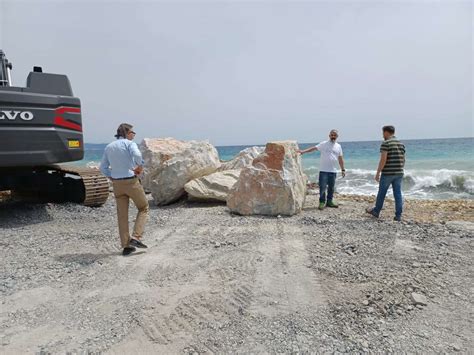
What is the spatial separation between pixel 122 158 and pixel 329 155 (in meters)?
4.61

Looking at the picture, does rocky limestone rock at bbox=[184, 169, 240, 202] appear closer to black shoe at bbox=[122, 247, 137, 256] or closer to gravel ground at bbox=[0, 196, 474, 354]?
gravel ground at bbox=[0, 196, 474, 354]

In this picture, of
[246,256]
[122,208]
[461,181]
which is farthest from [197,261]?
[461,181]

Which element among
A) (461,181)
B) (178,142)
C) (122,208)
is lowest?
(461,181)

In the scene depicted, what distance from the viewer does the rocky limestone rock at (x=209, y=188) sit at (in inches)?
312

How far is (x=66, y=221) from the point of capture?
6.45 meters

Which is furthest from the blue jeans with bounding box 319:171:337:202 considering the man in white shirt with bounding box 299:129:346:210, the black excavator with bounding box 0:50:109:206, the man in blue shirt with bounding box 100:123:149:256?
the black excavator with bounding box 0:50:109:206

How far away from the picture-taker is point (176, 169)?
8312 millimetres

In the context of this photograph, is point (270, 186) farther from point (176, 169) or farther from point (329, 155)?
point (176, 169)

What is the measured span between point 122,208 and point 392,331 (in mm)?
3406

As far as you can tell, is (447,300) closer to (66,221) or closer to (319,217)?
(319,217)

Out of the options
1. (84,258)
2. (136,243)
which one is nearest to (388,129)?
(136,243)

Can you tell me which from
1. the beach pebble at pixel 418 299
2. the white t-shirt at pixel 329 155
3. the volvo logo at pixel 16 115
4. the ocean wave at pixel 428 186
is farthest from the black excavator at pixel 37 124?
the ocean wave at pixel 428 186

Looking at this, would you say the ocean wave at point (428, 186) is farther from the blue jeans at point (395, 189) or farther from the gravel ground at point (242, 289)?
the gravel ground at point (242, 289)

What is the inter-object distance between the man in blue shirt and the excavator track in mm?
3013
